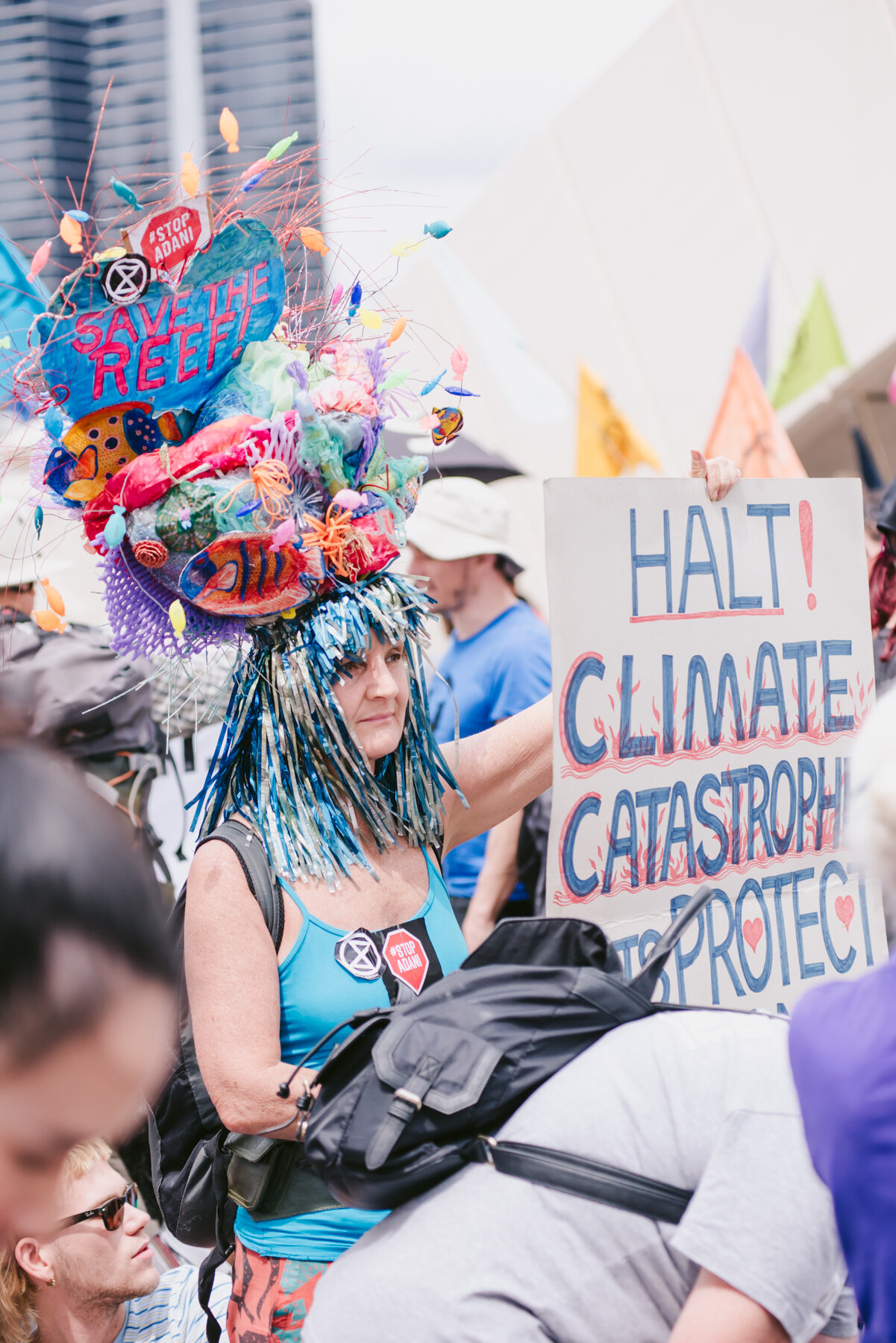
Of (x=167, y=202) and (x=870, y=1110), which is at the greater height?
(x=167, y=202)

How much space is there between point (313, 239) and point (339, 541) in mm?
500

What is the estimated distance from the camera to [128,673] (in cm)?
341

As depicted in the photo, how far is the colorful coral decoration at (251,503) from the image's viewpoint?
1.70 metres

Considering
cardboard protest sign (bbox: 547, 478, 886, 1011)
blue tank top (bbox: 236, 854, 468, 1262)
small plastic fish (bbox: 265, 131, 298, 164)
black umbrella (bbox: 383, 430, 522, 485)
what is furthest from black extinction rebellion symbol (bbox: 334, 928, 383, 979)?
black umbrella (bbox: 383, 430, 522, 485)

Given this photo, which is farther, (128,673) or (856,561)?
(128,673)

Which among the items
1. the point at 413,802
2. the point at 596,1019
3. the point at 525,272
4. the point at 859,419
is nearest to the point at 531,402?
the point at 859,419

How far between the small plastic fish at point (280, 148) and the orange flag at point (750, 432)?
226 cm

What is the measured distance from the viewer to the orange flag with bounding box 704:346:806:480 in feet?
12.5

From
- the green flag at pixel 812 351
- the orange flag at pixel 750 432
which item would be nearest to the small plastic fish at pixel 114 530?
the orange flag at pixel 750 432

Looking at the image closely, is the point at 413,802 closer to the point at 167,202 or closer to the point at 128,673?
the point at 167,202

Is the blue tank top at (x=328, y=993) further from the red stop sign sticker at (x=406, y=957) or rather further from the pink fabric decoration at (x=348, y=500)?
the pink fabric decoration at (x=348, y=500)

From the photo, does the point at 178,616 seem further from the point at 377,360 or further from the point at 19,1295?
the point at 19,1295

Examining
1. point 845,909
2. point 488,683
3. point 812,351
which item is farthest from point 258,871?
point 812,351

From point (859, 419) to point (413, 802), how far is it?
822cm
